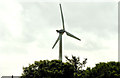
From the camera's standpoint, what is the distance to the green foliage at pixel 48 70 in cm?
5259

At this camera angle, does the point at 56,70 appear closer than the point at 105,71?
No

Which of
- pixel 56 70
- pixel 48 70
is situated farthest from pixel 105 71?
pixel 48 70

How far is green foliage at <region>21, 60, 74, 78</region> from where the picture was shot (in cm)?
5259

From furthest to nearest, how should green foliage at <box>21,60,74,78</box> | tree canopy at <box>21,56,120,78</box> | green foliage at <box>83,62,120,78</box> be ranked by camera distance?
green foliage at <box>21,60,74,78</box>, tree canopy at <box>21,56,120,78</box>, green foliage at <box>83,62,120,78</box>

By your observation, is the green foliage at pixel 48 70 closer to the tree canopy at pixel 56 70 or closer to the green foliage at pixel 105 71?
the tree canopy at pixel 56 70

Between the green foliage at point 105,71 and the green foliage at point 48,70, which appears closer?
the green foliage at point 105,71

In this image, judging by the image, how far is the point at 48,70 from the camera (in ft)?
174

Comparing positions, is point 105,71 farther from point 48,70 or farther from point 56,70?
point 48,70

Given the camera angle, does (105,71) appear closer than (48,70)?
Yes

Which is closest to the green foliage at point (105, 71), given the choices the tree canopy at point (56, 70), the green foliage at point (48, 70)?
the tree canopy at point (56, 70)

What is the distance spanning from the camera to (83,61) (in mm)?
82375

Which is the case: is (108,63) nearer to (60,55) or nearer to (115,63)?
(115,63)

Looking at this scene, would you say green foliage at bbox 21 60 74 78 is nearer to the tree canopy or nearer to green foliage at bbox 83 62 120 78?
the tree canopy

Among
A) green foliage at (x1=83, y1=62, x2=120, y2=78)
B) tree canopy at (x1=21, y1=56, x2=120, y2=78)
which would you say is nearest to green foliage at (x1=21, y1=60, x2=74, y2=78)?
tree canopy at (x1=21, y1=56, x2=120, y2=78)
